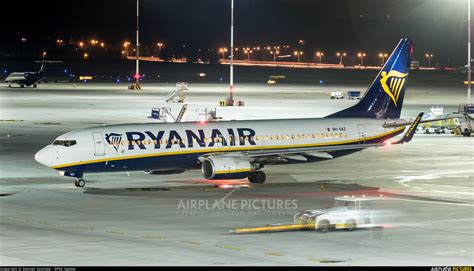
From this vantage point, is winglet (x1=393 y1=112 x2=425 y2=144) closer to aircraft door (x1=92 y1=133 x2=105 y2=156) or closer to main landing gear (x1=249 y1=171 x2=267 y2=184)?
main landing gear (x1=249 y1=171 x2=267 y2=184)

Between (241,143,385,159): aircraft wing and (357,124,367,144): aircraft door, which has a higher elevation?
(357,124,367,144): aircraft door

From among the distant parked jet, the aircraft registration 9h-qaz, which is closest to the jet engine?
the aircraft registration 9h-qaz

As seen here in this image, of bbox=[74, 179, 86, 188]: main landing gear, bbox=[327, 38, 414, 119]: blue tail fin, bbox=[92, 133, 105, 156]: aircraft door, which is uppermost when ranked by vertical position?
bbox=[327, 38, 414, 119]: blue tail fin

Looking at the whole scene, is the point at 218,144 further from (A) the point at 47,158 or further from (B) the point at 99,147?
(A) the point at 47,158

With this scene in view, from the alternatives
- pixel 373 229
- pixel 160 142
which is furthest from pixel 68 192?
pixel 373 229

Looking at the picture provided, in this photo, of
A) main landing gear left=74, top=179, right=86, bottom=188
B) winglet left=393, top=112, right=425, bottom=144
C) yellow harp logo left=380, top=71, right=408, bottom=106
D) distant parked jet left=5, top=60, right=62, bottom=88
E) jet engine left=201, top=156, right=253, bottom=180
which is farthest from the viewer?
distant parked jet left=5, top=60, right=62, bottom=88

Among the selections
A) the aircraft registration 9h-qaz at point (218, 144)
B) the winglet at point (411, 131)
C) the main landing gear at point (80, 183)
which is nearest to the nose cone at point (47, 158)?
the aircraft registration 9h-qaz at point (218, 144)

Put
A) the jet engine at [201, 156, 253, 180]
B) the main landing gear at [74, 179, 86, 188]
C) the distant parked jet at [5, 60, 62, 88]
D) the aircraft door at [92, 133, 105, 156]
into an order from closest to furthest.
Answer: the aircraft door at [92, 133, 105, 156] < the jet engine at [201, 156, 253, 180] < the main landing gear at [74, 179, 86, 188] < the distant parked jet at [5, 60, 62, 88]

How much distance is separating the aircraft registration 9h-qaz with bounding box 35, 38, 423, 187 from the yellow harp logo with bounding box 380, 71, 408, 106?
1.86m

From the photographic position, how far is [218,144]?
52719 millimetres

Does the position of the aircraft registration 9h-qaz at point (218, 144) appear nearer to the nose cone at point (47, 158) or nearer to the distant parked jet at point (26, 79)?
the nose cone at point (47, 158)

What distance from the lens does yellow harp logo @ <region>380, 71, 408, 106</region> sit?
6047cm

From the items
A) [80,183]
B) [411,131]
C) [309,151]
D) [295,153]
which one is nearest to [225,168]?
[295,153]

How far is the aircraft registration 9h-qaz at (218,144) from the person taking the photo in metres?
49.8
